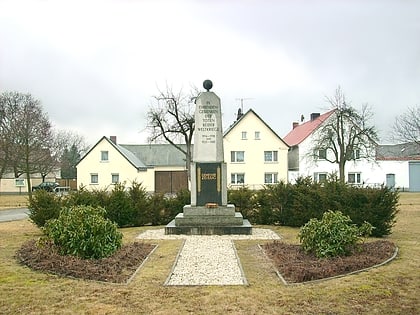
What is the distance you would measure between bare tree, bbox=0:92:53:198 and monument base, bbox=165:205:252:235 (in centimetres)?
2452

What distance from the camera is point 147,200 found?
1897 cm

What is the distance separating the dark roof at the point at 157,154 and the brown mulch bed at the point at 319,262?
43829 mm

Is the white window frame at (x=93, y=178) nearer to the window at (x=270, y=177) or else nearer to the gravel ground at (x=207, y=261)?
the window at (x=270, y=177)

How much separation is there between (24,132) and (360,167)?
105 ft

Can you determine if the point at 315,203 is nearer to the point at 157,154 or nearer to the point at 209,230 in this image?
the point at 209,230

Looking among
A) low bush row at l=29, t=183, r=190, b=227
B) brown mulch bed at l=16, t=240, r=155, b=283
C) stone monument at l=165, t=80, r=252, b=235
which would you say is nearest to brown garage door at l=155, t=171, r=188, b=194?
low bush row at l=29, t=183, r=190, b=227

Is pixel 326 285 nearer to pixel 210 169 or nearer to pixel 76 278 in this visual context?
pixel 76 278

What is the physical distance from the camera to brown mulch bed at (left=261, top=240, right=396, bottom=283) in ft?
27.0

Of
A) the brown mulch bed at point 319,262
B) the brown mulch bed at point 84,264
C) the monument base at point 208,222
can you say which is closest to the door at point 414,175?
the monument base at point 208,222

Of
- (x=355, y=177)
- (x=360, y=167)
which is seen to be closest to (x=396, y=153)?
(x=360, y=167)

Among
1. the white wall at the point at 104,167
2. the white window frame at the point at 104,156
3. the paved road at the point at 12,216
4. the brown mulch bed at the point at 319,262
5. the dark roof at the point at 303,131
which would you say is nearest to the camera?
the brown mulch bed at the point at 319,262

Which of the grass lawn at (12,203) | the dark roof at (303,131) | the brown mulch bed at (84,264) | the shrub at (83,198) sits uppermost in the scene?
the dark roof at (303,131)

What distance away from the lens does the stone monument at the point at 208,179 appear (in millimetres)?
15445

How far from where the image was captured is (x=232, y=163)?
48375 mm
